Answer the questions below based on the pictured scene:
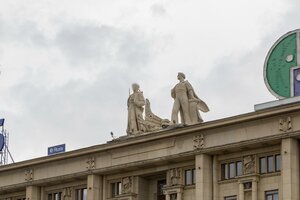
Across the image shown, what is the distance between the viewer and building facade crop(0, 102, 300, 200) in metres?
62.9

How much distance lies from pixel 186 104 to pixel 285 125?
8.83 meters

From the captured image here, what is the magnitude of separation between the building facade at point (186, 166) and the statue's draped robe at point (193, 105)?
1662 millimetres

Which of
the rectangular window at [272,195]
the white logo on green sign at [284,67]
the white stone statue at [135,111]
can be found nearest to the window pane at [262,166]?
the rectangular window at [272,195]

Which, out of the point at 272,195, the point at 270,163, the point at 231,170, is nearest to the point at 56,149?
the point at 231,170

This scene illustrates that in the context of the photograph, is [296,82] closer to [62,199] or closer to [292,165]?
[292,165]

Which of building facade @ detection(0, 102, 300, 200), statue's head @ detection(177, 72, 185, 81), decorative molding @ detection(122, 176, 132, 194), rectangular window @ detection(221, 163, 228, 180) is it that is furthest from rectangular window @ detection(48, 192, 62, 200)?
rectangular window @ detection(221, 163, 228, 180)

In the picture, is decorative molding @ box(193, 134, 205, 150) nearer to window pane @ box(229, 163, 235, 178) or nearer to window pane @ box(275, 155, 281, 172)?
window pane @ box(229, 163, 235, 178)

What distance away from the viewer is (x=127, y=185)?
7188cm

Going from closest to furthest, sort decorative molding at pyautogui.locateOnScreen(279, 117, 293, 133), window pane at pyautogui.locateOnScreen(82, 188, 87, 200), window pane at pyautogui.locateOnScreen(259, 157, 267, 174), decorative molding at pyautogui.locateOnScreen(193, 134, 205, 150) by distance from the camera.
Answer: decorative molding at pyautogui.locateOnScreen(279, 117, 293, 133), window pane at pyautogui.locateOnScreen(259, 157, 267, 174), decorative molding at pyautogui.locateOnScreen(193, 134, 205, 150), window pane at pyautogui.locateOnScreen(82, 188, 87, 200)

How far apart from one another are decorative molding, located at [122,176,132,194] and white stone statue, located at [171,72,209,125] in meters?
5.27

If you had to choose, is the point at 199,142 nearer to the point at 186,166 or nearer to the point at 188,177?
the point at 186,166

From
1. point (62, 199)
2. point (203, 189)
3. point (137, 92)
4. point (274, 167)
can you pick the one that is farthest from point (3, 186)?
point (274, 167)

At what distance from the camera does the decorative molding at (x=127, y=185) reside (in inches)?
2822

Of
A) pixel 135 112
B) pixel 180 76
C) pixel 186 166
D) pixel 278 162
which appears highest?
pixel 180 76
